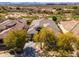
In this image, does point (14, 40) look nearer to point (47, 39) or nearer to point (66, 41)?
point (47, 39)

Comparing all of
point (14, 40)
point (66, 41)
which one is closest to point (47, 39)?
point (66, 41)

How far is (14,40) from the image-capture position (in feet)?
7.22

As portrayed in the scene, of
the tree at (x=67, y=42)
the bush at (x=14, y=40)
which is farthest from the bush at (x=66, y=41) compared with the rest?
the bush at (x=14, y=40)

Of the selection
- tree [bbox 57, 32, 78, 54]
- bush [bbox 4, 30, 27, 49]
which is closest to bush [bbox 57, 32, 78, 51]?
tree [bbox 57, 32, 78, 54]

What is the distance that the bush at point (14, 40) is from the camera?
7.09 ft

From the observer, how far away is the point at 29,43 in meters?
2.43

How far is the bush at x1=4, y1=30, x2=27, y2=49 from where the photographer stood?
2.16 m

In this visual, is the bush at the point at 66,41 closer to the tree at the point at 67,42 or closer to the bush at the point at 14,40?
the tree at the point at 67,42

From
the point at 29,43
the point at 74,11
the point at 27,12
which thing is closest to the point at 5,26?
the point at 29,43

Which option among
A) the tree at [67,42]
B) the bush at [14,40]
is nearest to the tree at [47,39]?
the tree at [67,42]

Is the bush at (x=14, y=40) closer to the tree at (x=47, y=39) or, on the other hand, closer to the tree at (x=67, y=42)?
the tree at (x=47, y=39)

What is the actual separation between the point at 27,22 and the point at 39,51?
1.16m

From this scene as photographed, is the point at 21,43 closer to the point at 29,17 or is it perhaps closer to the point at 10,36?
the point at 10,36

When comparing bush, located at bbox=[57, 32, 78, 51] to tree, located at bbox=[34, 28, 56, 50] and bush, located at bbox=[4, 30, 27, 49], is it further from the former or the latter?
bush, located at bbox=[4, 30, 27, 49]
